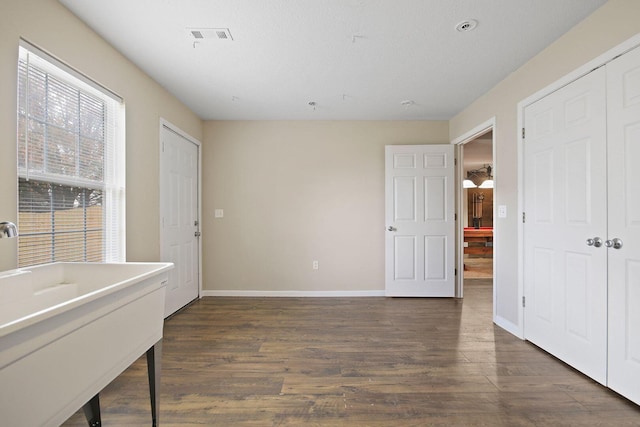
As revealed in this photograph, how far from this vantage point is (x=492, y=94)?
3.00m

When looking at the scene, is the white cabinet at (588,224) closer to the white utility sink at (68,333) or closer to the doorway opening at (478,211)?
the doorway opening at (478,211)

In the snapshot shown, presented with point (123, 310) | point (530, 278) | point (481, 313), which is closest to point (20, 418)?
point (123, 310)

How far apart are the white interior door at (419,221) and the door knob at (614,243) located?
6.61 ft

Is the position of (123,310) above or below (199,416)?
above

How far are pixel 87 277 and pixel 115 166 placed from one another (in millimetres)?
1182

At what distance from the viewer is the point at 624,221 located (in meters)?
1.71

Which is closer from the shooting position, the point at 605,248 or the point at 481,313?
the point at 605,248

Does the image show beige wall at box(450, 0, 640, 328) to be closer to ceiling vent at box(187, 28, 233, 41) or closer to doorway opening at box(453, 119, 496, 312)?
doorway opening at box(453, 119, 496, 312)

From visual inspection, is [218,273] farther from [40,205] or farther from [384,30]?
[384,30]

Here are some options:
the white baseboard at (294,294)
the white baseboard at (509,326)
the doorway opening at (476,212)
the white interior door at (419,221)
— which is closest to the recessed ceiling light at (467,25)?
the doorway opening at (476,212)

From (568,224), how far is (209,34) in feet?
9.62

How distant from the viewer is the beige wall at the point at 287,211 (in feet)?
13.0

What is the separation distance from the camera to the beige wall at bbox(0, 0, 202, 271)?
146cm

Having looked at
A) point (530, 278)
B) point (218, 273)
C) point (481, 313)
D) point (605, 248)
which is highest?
point (605, 248)
